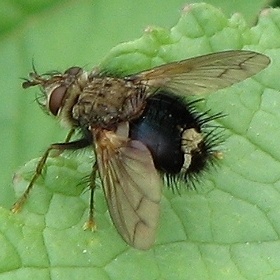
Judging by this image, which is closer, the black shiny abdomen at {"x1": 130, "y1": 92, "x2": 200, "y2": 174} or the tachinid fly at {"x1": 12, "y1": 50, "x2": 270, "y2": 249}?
the tachinid fly at {"x1": 12, "y1": 50, "x2": 270, "y2": 249}

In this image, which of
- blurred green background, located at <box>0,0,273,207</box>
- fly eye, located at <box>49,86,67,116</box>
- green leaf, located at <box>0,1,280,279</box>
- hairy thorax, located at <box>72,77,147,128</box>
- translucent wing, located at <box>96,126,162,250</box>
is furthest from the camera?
blurred green background, located at <box>0,0,273,207</box>

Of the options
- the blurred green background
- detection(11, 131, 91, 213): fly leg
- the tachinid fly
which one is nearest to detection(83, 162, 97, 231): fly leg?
the tachinid fly

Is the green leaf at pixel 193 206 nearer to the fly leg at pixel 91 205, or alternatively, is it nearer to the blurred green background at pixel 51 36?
the fly leg at pixel 91 205

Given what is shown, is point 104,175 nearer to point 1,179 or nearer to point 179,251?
point 179,251

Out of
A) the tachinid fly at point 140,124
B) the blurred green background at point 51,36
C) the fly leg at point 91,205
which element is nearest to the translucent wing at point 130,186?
the tachinid fly at point 140,124

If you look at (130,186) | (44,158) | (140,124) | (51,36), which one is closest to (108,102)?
(140,124)

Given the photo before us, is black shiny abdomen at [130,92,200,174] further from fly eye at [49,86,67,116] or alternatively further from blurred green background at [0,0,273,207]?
blurred green background at [0,0,273,207]
